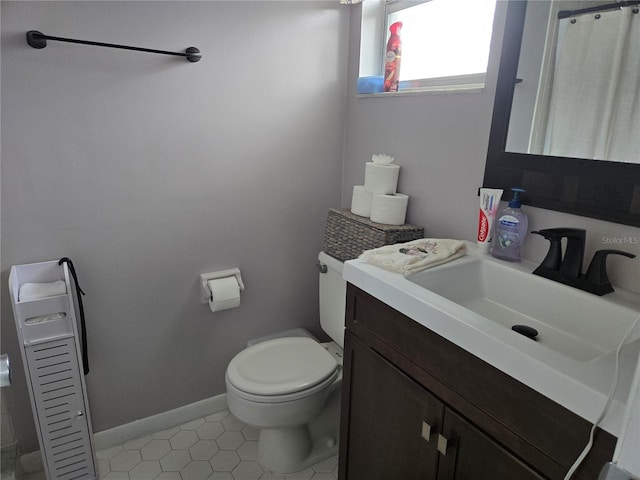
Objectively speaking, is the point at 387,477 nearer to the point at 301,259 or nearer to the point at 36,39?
the point at 301,259

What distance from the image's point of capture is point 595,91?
1084 mm

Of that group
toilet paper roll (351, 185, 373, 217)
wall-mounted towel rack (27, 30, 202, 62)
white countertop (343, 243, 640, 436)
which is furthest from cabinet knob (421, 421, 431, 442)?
wall-mounted towel rack (27, 30, 202, 62)

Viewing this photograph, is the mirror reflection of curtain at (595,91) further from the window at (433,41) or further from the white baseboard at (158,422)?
the white baseboard at (158,422)

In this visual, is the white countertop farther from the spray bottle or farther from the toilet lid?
the spray bottle

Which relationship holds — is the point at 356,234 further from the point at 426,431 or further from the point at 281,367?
the point at 426,431

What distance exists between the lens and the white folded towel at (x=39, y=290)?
4.46 ft

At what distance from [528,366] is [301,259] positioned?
1.35m

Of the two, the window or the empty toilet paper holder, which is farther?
the empty toilet paper holder

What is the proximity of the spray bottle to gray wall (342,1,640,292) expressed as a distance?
7 cm

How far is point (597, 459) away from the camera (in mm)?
682

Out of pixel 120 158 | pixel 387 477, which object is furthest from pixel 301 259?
pixel 387 477

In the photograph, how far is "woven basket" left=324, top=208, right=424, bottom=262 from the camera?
4.97 ft

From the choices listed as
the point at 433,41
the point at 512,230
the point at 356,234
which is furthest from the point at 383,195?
the point at 433,41

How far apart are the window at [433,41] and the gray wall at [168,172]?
0.13 meters
